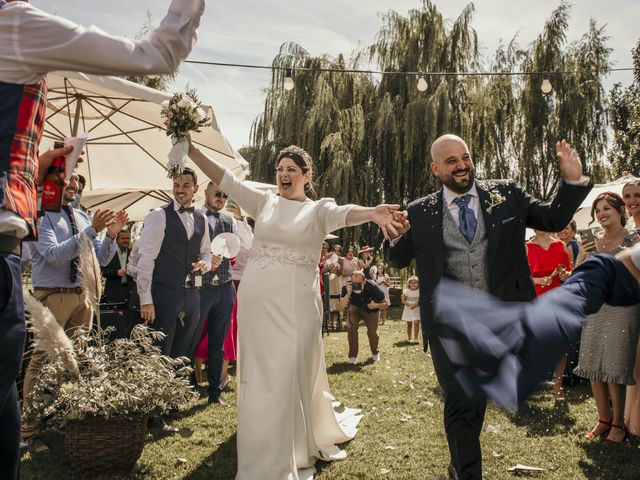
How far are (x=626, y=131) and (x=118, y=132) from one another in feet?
78.2

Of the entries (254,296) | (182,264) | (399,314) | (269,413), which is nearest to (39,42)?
(254,296)

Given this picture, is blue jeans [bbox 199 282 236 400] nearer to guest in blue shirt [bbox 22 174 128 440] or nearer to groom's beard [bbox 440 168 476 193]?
guest in blue shirt [bbox 22 174 128 440]

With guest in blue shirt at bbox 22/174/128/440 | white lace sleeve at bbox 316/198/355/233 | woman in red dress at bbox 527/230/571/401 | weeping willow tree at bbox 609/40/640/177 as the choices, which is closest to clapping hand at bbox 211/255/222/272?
guest in blue shirt at bbox 22/174/128/440

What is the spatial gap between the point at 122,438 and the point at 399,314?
15.2 m

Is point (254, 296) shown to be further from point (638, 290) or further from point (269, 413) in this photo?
point (638, 290)

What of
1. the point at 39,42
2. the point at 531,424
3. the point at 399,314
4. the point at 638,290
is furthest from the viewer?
the point at 399,314

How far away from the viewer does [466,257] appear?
3.76 meters

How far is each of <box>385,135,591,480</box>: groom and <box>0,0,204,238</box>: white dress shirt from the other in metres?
2.14

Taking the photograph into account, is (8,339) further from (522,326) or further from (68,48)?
(522,326)

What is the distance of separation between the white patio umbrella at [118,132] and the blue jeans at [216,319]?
1.90 m

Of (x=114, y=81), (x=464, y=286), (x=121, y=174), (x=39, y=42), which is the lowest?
(x=464, y=286)

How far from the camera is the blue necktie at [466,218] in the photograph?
3.79 meters

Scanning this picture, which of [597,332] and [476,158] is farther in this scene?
[476,158]

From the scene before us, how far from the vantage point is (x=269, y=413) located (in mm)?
4133
